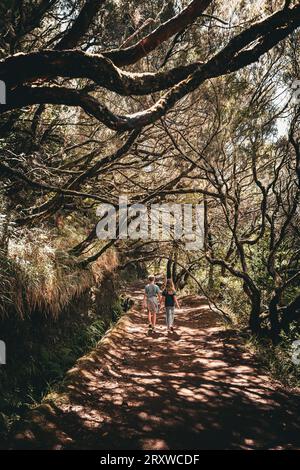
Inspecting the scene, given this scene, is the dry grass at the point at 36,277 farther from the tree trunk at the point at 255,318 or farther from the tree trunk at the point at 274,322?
the tree trunk at the point at 274,322

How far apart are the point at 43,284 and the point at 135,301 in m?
11.0

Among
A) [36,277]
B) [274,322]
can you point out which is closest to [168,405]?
[36,277]

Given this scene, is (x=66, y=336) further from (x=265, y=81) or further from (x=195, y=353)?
(x=265, y=81)

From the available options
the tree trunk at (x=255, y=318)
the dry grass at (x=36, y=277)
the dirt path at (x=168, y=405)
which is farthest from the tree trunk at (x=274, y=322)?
the dry grass at (x=36, y=277)

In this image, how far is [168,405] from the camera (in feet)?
20.2

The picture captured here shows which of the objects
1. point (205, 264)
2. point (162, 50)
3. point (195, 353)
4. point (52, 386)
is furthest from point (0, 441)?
point (205, 264)

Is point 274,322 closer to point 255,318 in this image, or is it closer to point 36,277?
point 255,318

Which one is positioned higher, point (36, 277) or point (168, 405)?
point (36, 277)

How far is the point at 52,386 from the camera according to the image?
22.1ft

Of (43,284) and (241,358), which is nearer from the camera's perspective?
(43,284)

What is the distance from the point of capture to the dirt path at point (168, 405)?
16.5 ft

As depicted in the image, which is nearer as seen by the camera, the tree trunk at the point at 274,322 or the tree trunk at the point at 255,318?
the tree trunk at the point at 274,322

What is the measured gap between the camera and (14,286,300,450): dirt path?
198 inches
